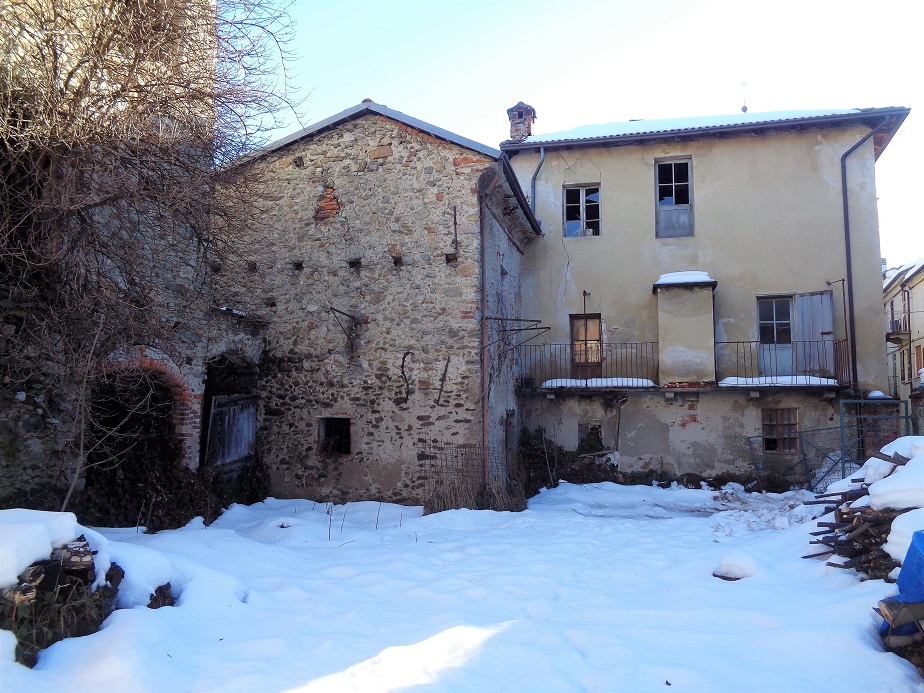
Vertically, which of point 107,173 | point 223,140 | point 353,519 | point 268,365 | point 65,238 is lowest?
point 353,519

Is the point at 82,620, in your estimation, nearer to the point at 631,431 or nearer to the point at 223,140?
the point at 223,140

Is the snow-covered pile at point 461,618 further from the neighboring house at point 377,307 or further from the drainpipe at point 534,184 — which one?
the drainpipe at point 534,184

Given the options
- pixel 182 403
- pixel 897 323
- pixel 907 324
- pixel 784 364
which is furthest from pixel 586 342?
pixel 897 323

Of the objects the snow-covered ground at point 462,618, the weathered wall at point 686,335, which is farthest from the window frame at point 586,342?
the snow-covered ground at point 462,618

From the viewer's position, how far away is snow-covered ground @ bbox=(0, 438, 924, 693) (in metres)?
3.56

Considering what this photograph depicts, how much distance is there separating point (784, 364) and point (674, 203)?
408cm

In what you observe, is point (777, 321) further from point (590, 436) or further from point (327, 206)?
point (327, 206)

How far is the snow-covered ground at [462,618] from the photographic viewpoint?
3.56m

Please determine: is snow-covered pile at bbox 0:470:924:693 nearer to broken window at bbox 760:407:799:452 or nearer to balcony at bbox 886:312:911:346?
broken window at bbox 760:407:799:452

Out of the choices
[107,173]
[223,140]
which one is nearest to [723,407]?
[223,140]

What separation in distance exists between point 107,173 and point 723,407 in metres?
11.4

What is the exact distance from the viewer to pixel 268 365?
10352 millimetres

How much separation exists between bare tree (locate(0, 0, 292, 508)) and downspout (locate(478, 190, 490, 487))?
4.19 metres

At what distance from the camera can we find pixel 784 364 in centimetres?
1270
